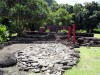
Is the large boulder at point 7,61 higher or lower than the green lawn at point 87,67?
higher

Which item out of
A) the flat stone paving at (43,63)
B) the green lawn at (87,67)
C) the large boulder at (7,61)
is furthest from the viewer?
the large boulder at (7,61)

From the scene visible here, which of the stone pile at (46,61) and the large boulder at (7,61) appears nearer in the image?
the stone pile at (46,61)

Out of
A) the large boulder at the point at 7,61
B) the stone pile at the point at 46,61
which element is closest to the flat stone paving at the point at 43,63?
the stone pile at the point at 46,61

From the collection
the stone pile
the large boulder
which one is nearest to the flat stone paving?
the stone pile

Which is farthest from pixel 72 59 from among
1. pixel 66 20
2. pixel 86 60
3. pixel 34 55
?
pixel 66 20

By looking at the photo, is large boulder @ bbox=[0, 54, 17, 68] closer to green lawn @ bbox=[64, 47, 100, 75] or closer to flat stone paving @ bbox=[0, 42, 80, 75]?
flat stone paving @ bbox=[0, 42, 80, 75]

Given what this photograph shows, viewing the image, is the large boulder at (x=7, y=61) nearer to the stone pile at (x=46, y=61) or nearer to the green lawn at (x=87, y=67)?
the stone pile at (x=46, y=61)

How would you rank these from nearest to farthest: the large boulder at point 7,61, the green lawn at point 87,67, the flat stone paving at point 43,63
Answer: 1. the green lawn at point 87,67
2. the flat stone paving at point 43,63
3. the large boulder at point 7,61

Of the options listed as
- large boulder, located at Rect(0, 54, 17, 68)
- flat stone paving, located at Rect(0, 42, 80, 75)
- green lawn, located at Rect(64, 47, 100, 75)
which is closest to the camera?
green lawn, located at Rect(64, 47, 100, 75)

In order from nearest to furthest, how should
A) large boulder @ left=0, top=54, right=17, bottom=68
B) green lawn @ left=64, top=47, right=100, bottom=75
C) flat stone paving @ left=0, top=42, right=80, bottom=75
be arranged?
green lawn @ left=64, top=47, right=100, bottom=75 < flat stone paving @ left=0, top=42, right=80, bottom=75 < large boulder @ left=0, top=54, right=17, bottom=68

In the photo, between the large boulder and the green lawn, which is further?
the large boulder

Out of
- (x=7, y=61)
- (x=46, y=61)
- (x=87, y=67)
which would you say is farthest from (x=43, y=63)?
(x=87, y=67)

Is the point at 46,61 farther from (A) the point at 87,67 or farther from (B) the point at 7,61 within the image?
(A) the point at 87,67

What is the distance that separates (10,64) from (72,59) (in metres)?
3.55
